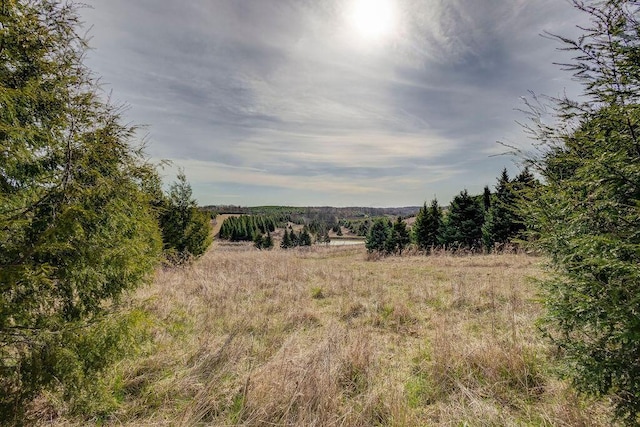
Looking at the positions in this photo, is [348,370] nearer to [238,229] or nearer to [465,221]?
[465,221]

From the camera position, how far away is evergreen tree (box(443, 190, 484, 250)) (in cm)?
2723

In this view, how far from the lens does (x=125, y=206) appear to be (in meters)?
3.02

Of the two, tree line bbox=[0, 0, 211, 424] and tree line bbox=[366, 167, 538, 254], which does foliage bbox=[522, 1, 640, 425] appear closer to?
tree line bbox=[0, 0, 211, 424]

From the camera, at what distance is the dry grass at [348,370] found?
2604 millimetres

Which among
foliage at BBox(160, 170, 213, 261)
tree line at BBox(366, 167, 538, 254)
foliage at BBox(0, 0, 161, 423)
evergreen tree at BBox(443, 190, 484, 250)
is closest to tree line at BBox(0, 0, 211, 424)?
foliage at BBox(0, 0, 161, 423)

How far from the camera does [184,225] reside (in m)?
12.8

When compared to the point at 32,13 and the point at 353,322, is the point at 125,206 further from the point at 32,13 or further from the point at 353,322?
the point at 353,322

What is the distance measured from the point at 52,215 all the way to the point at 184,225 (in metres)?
11.0

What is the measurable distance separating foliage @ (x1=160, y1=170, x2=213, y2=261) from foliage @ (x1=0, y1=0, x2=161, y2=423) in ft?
33.1

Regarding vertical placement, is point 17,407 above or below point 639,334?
below

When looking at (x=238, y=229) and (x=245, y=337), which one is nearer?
(x=245, y=337)

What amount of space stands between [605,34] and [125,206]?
167 inches

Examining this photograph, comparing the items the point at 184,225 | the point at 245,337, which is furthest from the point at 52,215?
the point at 184,225

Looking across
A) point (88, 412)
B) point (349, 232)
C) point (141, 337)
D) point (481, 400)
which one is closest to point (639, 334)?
point (481, 400)
